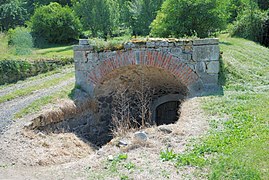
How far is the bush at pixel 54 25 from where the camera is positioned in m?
22.2

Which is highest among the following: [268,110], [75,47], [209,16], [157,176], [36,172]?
[209,16]

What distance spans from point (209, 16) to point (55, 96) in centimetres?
937

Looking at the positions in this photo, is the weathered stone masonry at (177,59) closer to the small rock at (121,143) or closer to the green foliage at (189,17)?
the small rock at (121,143)

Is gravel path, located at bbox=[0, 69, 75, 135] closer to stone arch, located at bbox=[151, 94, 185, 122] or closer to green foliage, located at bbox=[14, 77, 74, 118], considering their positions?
green foliage, located at bbox=[14, 77, 74, 118]

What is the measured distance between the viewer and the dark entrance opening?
11.3m

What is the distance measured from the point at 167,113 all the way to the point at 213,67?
11.3 feet

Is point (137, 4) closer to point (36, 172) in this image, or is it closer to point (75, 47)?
point (75, 47)

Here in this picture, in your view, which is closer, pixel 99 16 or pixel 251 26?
pixel 99 16

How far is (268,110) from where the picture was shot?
6582 millimetres

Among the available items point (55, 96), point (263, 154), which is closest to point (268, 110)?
point (263, 154)

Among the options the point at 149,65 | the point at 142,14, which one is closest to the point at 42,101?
the point at 149,65

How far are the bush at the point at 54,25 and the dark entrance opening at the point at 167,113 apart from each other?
13506 millimetres

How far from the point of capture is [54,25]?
2241cm

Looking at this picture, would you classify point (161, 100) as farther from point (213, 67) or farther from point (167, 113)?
point (213, 67)
